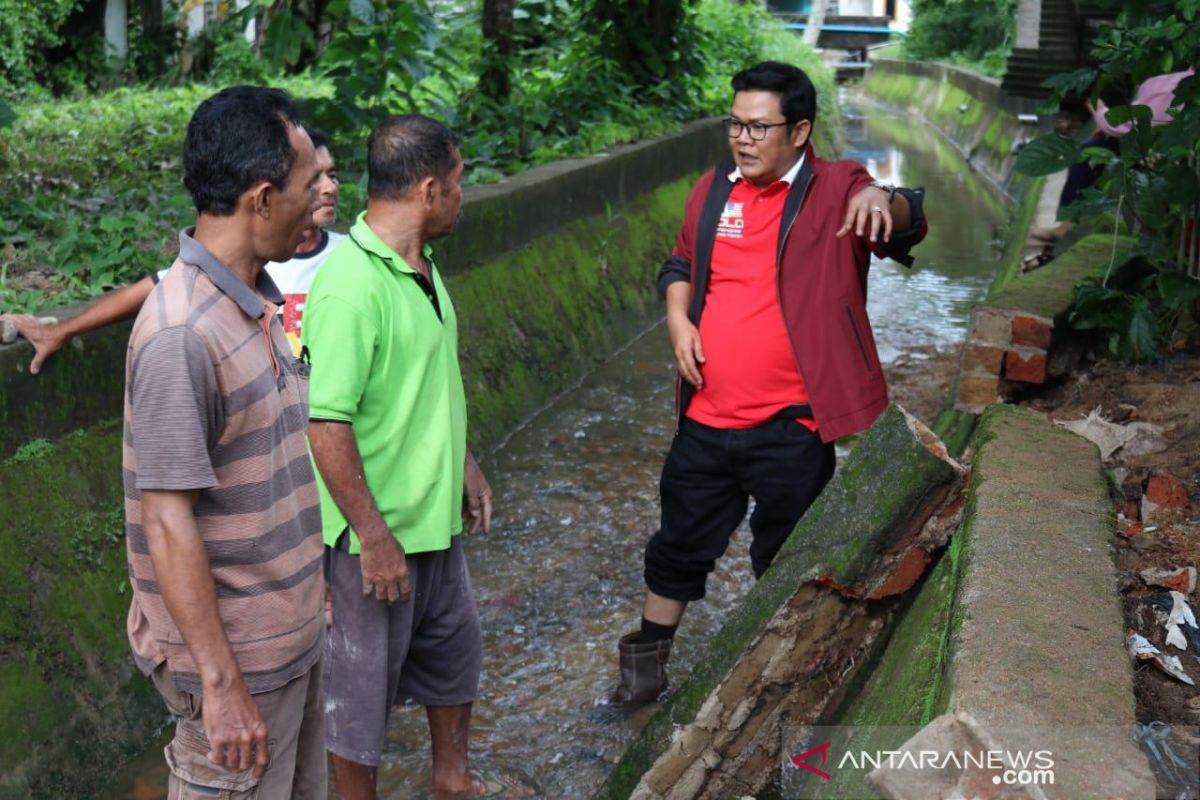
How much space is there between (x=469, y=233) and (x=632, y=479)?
154cm

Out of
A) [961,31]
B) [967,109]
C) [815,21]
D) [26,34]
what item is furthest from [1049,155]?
[815,21]

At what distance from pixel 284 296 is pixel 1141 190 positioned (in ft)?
10.4

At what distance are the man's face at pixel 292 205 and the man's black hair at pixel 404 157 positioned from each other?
798 millimetres

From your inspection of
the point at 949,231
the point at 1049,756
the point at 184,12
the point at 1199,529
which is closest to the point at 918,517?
the point at 1199,529

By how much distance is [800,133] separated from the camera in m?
4.03

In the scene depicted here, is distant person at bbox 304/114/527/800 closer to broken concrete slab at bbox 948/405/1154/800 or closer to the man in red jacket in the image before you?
the man in red jacket

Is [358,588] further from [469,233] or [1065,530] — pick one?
[469,233]

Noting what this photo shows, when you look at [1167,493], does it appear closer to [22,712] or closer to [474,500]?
[474,500]

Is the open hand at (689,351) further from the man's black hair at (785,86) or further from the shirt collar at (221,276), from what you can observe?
the shirt collar at (221,276)

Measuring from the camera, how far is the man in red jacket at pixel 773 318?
13.0 feet

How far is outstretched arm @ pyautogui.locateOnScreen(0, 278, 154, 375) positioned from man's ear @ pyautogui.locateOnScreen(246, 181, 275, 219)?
53.6 inches

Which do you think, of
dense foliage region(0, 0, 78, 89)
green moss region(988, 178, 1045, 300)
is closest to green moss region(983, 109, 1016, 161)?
green moss region(988, 178, 1045, 300)

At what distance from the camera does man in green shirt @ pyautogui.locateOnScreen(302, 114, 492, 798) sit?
126 inches

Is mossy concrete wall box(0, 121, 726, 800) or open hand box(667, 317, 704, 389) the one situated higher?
open hand box(667, 317, 704, 389)
